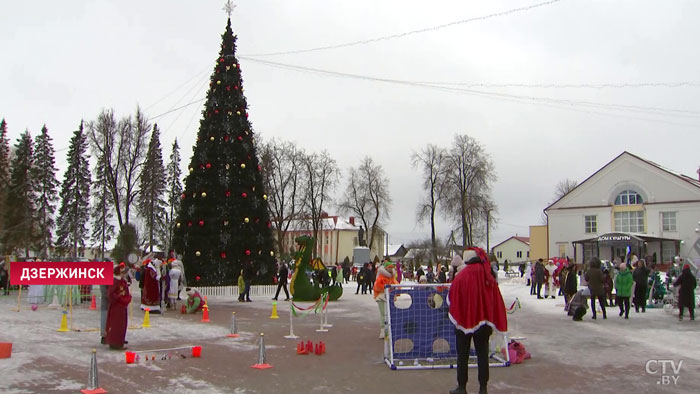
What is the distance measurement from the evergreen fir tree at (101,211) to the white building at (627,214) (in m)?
38.2

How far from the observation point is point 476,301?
6.63m

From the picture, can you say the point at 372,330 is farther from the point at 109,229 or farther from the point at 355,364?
the point at 109,229

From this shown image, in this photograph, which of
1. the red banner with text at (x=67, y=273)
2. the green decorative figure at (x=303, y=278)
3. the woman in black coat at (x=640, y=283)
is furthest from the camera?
the green decorative figure at (x=303, y=278)

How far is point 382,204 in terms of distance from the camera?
6162cm

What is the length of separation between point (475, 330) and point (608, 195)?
155ft

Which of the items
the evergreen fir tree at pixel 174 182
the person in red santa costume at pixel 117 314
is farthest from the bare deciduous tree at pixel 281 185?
the person in red santa costume at pixel 117 314

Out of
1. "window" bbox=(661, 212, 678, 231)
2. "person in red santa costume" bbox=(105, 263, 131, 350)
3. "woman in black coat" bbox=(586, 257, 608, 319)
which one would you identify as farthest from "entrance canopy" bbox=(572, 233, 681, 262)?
"person in red santa costume" bbox=(105, 263, 131, 350)

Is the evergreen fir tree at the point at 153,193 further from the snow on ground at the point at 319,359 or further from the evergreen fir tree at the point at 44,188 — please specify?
the snow on ground at the point at 319,359

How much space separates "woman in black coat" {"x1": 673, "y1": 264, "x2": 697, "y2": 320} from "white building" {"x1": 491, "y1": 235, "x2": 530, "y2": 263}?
89234mm

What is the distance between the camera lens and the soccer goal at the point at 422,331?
905 cm

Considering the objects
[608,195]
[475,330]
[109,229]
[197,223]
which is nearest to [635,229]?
[608,195]

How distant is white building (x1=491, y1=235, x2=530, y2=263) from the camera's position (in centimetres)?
10362

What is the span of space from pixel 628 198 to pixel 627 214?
141cm

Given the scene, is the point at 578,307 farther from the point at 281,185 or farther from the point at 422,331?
the point at 281,185
